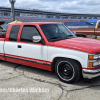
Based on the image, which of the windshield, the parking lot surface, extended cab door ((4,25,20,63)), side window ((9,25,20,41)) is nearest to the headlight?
the parking lot surface

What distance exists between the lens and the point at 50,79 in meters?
4.47

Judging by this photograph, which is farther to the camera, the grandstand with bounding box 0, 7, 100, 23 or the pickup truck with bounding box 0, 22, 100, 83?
the grandstand with bounding box 0, 7, 100, 23

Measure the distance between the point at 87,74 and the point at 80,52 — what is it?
59 centimetres

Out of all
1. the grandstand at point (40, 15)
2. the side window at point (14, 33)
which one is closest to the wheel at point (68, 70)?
the side window at point (14, 33)

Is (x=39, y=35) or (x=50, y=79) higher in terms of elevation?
(x=39, y=35)

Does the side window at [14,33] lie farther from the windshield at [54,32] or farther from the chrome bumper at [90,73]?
the chrome bumper at [90,73]

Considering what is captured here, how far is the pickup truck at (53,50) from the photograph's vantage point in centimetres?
365

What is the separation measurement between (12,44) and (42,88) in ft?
7.12

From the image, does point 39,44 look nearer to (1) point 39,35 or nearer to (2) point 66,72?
(1) point 39,35

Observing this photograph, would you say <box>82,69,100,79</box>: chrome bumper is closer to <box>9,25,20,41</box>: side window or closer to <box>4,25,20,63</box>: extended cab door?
<box>4,25,20,63</box>: extended cab door

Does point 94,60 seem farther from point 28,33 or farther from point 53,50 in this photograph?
point 28,33

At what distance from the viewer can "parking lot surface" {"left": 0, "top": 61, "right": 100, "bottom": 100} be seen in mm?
3447

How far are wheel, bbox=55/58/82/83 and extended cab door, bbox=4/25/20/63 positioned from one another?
184 centimetres

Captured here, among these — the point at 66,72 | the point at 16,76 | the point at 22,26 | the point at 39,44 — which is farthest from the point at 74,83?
the point at 22,26
